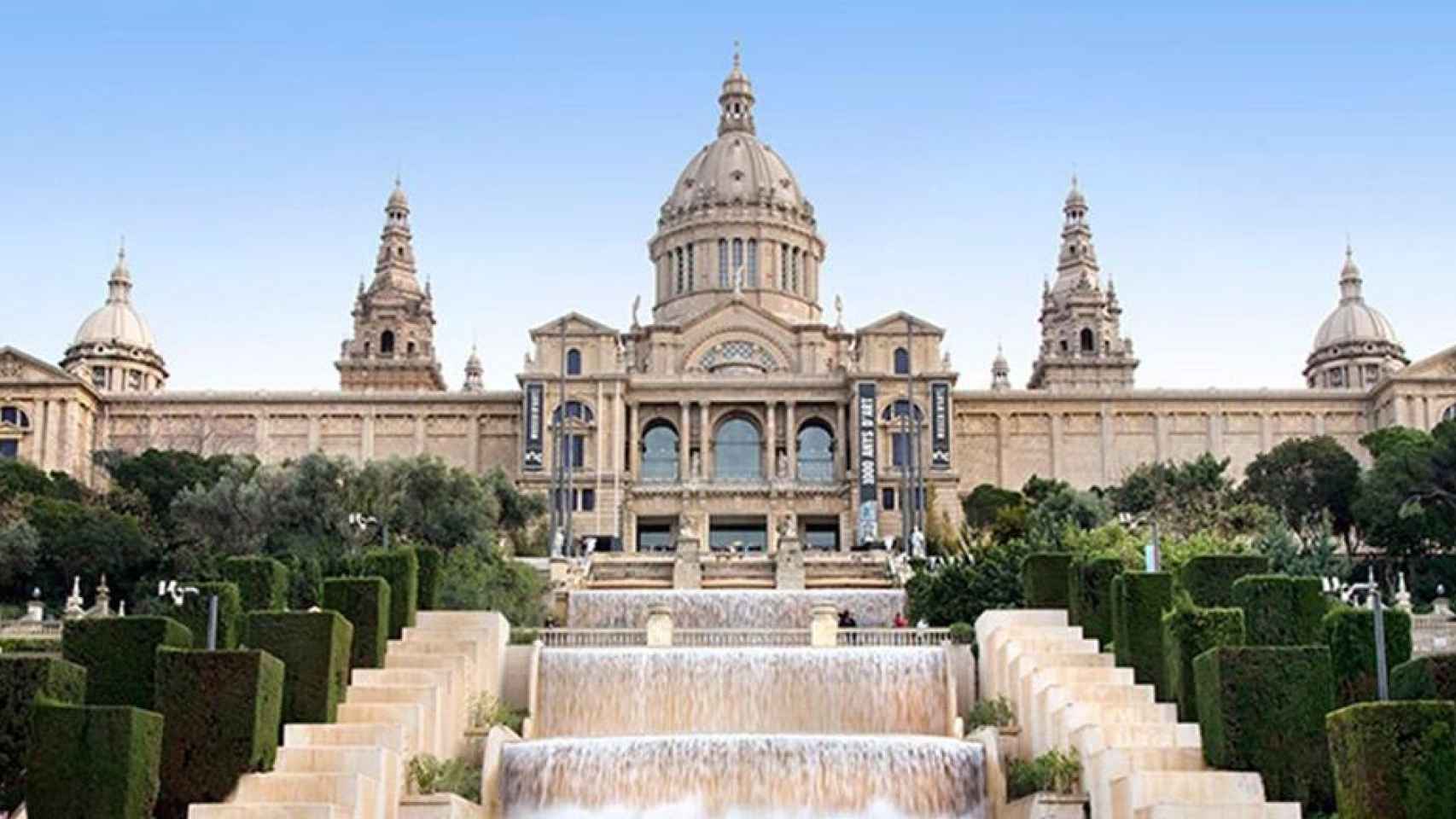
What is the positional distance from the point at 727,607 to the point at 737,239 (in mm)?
56289

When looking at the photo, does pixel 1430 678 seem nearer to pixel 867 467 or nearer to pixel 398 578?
pixel 398 578

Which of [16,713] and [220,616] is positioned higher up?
[220,616]

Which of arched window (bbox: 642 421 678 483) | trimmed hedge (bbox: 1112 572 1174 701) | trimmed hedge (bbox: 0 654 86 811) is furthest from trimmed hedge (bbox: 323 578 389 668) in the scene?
arched window (bbox: 642 421 678 483)

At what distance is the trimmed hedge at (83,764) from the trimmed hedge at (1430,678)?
18.3 meters

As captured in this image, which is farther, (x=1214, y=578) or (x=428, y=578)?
(x=428, y=578)

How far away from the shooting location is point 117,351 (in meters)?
116

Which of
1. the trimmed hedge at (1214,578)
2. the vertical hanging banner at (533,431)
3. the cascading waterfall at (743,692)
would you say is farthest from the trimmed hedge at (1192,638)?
the vertical hanging banner at (533,431)

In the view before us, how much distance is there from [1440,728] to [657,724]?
16677 mm

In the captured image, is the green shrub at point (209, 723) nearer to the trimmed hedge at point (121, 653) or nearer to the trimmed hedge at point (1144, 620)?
the trimmed hedge at point (121, 653)

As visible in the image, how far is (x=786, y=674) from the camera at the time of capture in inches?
1545

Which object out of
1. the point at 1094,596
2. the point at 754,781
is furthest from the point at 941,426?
the point at 754,781

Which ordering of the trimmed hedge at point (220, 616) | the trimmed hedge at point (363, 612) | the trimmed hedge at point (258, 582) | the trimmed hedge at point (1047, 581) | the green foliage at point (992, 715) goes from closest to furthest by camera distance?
the trimmed hedge at point (220, 616) → the green foliage at point (992, 715) → the trimmed hedge at point (363, 612) → the trimmed hedge at point (258, 582) → the trimmed hedge at point (1047, 581)

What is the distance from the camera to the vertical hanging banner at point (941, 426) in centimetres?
9044

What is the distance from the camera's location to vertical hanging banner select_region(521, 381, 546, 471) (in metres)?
90.1
